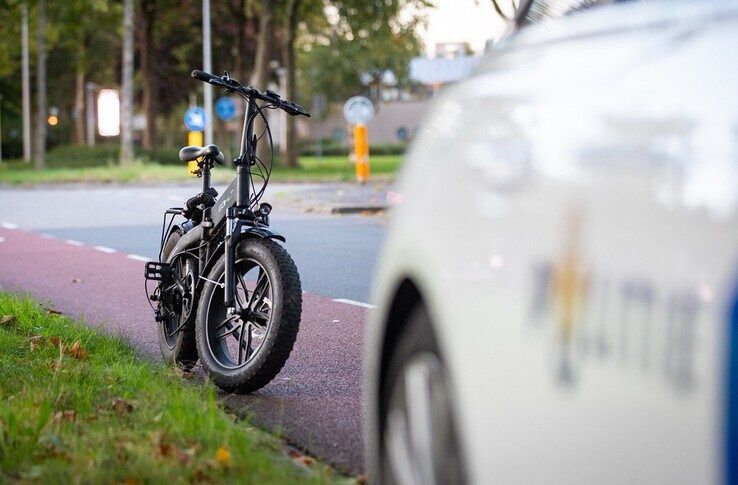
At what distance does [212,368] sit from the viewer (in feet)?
21.3

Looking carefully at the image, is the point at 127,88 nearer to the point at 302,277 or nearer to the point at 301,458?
the point at 302,277

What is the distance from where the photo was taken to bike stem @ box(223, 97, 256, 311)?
637cm

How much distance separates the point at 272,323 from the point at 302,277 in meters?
6.56

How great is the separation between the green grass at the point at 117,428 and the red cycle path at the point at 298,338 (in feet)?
0.92

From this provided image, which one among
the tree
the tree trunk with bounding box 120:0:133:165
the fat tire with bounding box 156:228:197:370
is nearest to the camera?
the fat tire with bounding box 156:228:197:370

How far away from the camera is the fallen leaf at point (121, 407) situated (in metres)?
5.62

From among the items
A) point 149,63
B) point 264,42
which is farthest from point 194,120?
point 149,63

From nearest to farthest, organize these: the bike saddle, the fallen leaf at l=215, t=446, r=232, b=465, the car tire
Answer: the car tire < the fallen leaf at l=215, t=446, r=232, b=465 < the bike saddle

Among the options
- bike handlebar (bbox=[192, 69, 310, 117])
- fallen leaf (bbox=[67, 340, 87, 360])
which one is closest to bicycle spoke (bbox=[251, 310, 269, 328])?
bike handlebar (bbox=[192, 69, 310, 117])

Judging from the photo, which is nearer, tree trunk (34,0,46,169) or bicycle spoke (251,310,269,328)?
bicycle spoke (251,310,269,328)

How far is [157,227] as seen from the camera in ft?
65.7

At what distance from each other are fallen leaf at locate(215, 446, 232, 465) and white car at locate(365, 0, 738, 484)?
139 centimetres

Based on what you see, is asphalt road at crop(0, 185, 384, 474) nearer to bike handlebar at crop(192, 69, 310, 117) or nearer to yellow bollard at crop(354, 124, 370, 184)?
bike handlebar at crop(192, 69, 310, 117)

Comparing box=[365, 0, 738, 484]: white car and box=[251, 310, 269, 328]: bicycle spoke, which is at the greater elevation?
box=[365, 0, 738, 484]: white car
